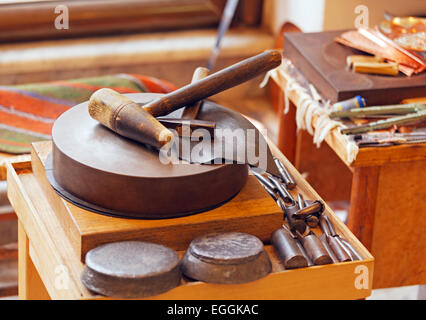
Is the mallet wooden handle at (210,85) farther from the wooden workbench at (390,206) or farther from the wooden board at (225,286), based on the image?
the wooden workbench at (390,206)

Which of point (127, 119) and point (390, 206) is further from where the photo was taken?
point (390, 206)

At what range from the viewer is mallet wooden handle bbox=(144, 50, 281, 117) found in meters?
1.36

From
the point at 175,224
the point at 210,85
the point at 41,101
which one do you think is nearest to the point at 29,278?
the point at 175,224

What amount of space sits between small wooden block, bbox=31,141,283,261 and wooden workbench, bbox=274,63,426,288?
0.45 m

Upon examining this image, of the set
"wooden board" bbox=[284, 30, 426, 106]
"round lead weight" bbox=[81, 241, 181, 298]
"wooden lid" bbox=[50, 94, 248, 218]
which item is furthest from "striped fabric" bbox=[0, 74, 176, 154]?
"round lead weight" bbox=[81, 241, 181, 298]

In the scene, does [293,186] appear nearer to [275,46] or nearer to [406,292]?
[406,292]

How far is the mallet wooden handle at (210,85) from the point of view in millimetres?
1359

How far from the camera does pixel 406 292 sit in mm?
2533

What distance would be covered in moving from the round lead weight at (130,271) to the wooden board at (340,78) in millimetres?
833

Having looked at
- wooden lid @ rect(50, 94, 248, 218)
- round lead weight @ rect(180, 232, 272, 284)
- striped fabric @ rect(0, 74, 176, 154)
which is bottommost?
striped fabric @ rect(0, 74, 176, 154)

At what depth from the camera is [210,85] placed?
1.36 meters

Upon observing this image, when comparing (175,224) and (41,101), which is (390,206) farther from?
(41,101)

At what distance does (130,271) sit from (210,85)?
Answer: 404 millimetres

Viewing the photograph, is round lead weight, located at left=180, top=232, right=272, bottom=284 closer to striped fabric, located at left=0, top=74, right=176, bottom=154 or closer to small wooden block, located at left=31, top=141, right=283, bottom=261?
small wooden block, located at left=31, top=141, right=283, bottom=261
